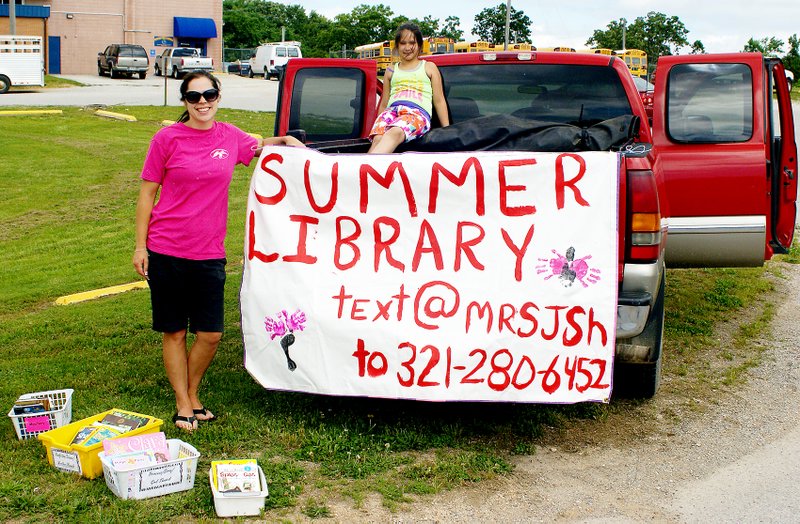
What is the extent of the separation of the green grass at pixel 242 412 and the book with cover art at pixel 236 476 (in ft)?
0.37

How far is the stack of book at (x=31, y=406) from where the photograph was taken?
5070mm

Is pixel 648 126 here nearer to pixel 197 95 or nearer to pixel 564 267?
pixel 564 267

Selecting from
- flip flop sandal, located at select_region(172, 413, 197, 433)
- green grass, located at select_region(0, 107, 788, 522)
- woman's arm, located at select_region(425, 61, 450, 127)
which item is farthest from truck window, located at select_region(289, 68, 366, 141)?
flip flop sandal, located at select_region(172, 413, 197, 433)

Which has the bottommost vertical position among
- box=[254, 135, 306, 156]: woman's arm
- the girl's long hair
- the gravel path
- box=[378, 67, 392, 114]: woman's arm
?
the gravel path

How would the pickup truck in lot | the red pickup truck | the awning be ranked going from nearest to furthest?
the red pickup truck → the pickup truck in lot → the awning

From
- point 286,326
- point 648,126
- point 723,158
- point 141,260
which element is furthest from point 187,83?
point 723,158

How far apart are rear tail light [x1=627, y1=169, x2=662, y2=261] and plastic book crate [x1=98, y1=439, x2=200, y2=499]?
7.80 feet

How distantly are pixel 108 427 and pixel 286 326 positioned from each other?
38.8 inches

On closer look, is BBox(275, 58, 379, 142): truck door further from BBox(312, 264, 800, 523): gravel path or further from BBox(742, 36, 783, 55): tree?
BBox(742, 36, 783, 55): tree

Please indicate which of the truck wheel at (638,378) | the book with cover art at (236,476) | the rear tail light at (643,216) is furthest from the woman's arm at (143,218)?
the truck wheel at (638,378)

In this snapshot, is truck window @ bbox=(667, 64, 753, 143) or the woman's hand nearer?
the woman's hand

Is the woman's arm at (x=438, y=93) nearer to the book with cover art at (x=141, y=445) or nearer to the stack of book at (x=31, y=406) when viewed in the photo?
the book with cover art at (x=141, y=445)

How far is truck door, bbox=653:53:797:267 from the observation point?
6871mm

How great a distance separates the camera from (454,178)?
4984 mm
